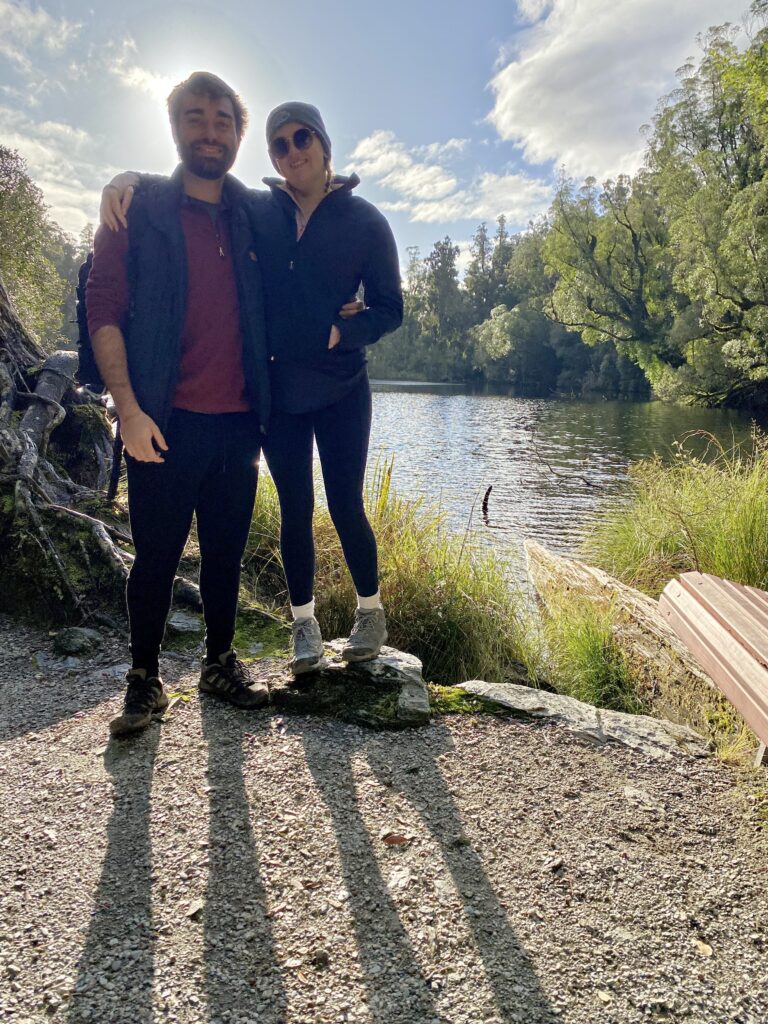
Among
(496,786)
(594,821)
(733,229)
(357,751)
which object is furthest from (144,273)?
(733,229)

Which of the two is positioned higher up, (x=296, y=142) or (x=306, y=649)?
(x=296, y=142)

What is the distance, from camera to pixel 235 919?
58.2 inches

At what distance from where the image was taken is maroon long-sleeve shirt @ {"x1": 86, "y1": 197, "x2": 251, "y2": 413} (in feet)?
7.11

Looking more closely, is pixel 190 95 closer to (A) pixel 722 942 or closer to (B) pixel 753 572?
(A) pixel 722 942

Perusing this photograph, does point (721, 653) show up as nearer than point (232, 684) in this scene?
No

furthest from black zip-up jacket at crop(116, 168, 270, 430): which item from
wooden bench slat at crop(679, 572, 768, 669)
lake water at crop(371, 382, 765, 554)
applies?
lake water at crop(371, 382, 765, 554)

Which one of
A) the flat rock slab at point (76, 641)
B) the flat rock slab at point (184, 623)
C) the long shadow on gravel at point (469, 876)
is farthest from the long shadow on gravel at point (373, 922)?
the flat rock slab at point (76, 641)

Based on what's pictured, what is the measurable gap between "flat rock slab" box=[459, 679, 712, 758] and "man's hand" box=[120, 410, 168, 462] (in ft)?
5.36

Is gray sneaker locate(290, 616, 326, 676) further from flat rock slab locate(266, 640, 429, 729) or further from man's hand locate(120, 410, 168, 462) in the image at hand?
man's hand locate(120, 410, 168, 462)

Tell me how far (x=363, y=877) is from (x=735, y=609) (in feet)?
7.42

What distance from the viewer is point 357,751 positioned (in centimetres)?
222

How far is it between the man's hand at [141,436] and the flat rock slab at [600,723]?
1634mm

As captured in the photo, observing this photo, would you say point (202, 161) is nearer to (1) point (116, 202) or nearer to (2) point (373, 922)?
(1) point (116, 202)

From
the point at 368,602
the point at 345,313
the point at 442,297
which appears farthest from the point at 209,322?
the point at 442,297
